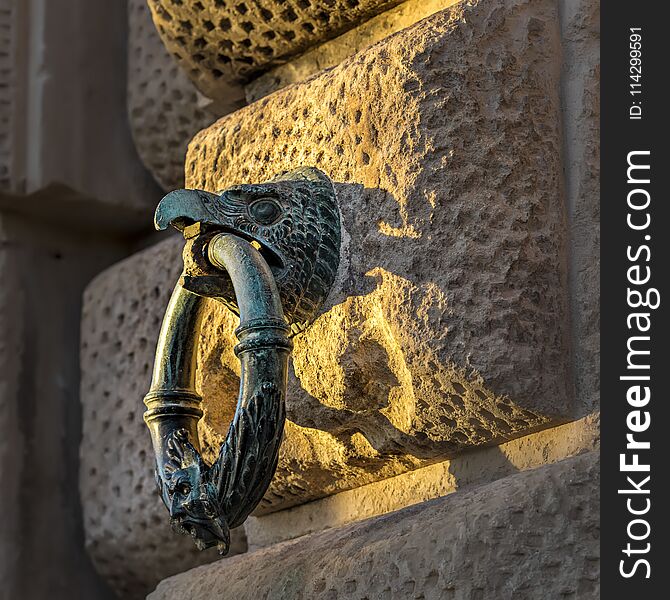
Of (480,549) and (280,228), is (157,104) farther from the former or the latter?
(480,549)

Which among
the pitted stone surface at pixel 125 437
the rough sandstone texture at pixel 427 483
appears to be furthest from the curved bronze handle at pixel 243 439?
the pitted stone surface at pixel 125 437

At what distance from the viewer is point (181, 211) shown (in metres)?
0.91

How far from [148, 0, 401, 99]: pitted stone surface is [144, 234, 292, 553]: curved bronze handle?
0.70ft

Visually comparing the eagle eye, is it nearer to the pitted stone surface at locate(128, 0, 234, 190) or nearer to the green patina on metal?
the green patina on metal

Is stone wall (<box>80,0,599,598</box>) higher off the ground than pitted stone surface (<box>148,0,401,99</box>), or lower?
lower

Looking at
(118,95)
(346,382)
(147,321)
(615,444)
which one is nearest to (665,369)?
(615,444)

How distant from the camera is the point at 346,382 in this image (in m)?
0.94

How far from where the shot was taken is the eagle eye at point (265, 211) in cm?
94

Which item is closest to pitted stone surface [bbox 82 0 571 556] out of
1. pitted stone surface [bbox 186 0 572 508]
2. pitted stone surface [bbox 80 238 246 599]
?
pitted stone surface [bbox 186 0 572 508]

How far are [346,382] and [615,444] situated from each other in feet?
0.61

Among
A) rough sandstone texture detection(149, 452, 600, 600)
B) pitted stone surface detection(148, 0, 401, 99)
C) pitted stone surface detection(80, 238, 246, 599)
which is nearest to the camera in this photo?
rough sandstone texture detection(149, 452, 600, 600)

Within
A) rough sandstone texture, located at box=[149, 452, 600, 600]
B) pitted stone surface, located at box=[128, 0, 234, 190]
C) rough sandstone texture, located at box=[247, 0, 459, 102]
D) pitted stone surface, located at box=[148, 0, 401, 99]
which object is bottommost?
rough sandstone texture, located at box=[149, 452, 600, 600]

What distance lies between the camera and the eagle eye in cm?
94

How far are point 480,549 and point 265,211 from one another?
0.24 meters
